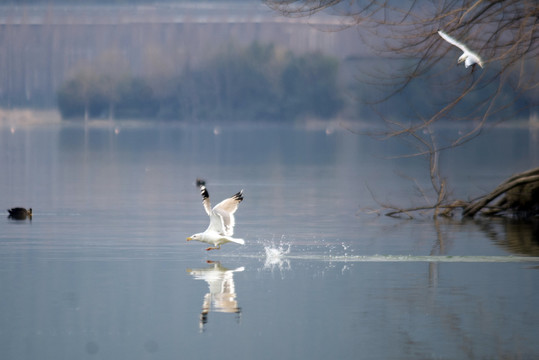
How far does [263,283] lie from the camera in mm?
14180

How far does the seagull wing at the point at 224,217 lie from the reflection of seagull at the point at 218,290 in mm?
465

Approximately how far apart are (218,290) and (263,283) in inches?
28.5

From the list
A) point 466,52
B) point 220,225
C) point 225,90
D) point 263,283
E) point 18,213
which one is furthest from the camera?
point 225,90

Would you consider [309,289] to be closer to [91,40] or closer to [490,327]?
[490,327]

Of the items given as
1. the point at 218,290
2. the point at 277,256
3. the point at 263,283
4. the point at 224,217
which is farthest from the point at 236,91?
the point at 218,290

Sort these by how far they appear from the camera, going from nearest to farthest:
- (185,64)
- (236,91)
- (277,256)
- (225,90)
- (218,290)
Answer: (218,290), (277,256), (236,91), (225,90), (185,64)

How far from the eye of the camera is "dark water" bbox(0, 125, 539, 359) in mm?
11156

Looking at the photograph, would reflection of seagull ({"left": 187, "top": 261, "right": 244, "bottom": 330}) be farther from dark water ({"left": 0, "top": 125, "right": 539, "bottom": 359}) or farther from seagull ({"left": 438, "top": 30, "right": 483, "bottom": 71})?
seagull ({"left": 438, "top": 30, "right": 483, "bottom": 71})

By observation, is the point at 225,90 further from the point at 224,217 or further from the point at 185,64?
the point at 224,217

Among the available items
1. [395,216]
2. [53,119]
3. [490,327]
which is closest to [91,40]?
[53,119]

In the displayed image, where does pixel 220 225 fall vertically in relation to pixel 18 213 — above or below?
below

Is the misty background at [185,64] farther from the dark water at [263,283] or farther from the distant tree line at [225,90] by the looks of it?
the dark water at [263,283]

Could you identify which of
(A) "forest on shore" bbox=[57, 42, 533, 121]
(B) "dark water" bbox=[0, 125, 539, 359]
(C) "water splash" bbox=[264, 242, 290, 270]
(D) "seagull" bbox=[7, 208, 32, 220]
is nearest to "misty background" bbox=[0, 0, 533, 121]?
(A) "forest on shore" bbox=[57, 42, 533, 121]

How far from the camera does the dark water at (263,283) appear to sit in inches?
439
